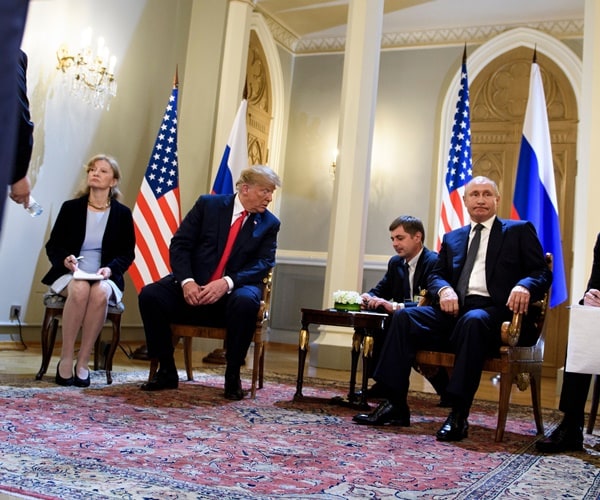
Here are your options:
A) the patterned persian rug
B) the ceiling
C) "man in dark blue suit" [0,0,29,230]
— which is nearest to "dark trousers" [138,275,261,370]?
the patterned persian rug

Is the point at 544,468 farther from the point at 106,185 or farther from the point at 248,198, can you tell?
the point at 106,185

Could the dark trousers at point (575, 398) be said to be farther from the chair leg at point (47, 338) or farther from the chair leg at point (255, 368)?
the chair leg at point (47, 338)

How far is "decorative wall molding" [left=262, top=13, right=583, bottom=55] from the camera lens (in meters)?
7.55

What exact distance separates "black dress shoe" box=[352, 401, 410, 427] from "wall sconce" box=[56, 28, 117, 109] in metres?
3.95

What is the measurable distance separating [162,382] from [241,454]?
1.47 m

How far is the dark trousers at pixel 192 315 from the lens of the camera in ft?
11.5

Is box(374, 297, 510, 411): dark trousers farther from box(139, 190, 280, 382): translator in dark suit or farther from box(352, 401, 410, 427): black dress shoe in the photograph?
box(139, 190, 280, 382): translator in dark suit

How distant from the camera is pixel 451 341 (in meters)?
3.09

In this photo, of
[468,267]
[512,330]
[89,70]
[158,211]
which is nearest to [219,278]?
[468,267]

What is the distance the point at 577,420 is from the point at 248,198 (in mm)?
1978

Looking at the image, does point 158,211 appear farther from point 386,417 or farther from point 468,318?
point 468,318

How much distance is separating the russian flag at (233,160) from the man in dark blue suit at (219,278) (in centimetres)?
202

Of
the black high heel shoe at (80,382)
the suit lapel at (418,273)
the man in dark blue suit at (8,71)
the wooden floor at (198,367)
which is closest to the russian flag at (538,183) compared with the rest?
the wooden floor at (198,367)

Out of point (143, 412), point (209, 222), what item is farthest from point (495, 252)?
point (143, 412)
